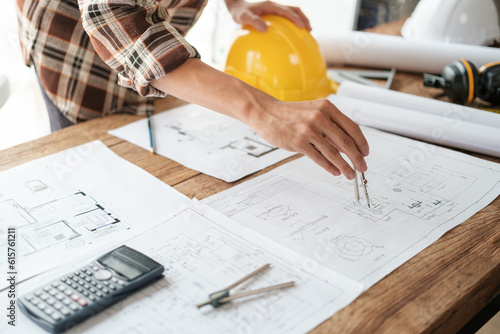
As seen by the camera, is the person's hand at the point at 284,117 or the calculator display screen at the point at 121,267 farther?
the person's hand at the point at 284,117

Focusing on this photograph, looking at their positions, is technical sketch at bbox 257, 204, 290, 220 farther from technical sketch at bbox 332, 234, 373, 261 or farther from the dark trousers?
the dark trousers

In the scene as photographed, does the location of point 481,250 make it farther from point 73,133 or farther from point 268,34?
point 73,133

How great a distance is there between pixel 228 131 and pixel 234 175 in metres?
0.21

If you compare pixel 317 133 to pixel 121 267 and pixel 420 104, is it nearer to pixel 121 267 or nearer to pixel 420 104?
pixel 121 267

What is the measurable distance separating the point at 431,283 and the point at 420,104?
0.63m

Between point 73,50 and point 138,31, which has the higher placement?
point 138,31

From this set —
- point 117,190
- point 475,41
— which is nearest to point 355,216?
point 117,190

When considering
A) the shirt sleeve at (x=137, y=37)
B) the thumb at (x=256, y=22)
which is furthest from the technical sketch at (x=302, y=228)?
→ the thumb at (x=256, y=22)

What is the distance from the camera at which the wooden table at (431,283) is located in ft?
1.89

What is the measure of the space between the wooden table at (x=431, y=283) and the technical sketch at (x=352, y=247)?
0.18 feet

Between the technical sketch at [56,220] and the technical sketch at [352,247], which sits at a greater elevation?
the technical sketch at [352,247]

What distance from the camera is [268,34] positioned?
1162mm

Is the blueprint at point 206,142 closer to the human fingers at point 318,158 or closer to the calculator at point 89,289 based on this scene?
the human fingers at point 318,158

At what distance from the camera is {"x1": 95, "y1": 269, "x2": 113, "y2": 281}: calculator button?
0.61m
